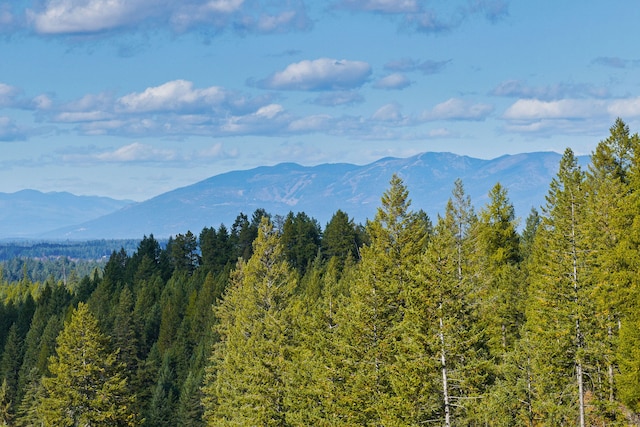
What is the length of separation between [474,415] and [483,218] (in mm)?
46310

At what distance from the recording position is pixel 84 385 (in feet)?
169

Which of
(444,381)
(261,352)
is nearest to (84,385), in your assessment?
(261,352)

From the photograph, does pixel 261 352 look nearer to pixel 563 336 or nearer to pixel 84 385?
pixel 563 336

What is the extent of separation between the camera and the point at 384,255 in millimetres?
37875

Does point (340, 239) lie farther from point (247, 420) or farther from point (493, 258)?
point (247, 420)

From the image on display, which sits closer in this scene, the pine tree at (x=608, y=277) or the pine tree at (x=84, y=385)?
the pine tree at (x=608, y=277)

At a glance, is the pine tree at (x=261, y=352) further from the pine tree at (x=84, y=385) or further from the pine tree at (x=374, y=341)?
the pine tree at (x=84, y=385)

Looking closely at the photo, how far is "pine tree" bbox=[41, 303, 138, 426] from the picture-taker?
166 ft

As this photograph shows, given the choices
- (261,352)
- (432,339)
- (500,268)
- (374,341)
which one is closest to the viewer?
(432,339)

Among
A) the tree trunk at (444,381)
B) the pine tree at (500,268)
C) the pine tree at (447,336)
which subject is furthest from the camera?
the pine tree at (500,268)

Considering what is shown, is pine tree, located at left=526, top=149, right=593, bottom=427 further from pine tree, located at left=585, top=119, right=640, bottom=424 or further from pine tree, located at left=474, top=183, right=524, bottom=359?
pine tree, located at left=474, top=183, right=524, bottom=359

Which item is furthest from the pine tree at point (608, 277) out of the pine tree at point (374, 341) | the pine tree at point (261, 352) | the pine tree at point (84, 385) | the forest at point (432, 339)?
the pine tree at point (84, 385)

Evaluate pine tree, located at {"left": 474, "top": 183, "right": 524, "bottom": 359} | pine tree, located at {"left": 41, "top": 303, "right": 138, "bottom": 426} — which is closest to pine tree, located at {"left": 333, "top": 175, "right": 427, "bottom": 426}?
pine tree, located at {"left": 474, "top": 183, "right": 524, "bottom": 359}

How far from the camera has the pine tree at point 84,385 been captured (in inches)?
1993
